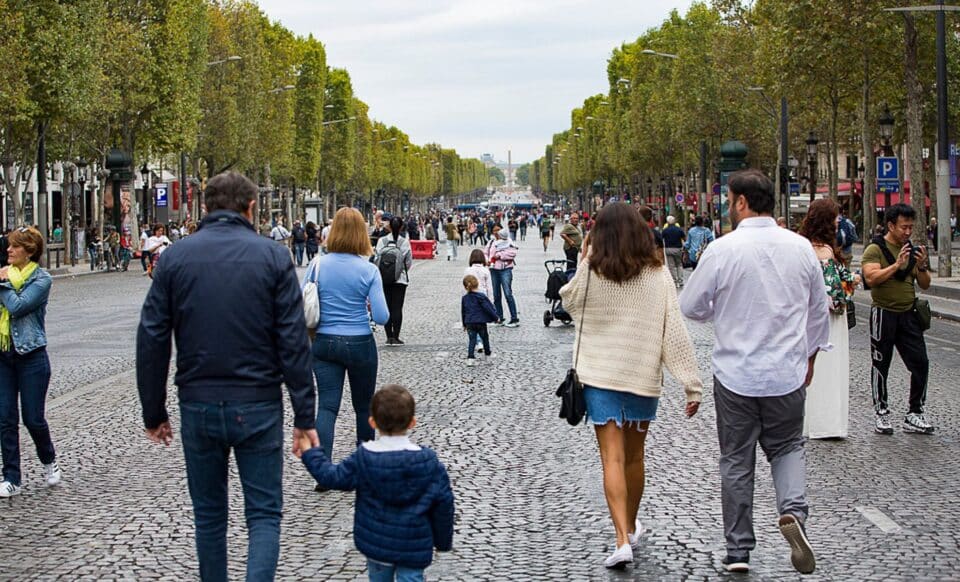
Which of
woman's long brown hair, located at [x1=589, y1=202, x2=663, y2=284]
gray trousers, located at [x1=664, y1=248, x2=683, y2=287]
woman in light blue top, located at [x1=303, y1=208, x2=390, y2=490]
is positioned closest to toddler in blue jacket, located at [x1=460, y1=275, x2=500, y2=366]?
woman in light blue top, located at [x1=303, y1=208, x2=390, y2=490]

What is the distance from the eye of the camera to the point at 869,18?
39.0 meters

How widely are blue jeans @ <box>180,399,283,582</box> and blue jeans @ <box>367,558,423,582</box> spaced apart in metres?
0.41

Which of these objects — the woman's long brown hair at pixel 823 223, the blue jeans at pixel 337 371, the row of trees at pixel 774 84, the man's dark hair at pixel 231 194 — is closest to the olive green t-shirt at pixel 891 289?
the woman's long brown hair at pixel 823 223

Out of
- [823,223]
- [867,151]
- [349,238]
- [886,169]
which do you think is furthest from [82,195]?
[349,238]

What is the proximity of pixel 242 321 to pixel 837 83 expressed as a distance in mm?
40690

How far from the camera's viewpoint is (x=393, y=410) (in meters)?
5.38

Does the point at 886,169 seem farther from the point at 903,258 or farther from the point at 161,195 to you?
the point at 161,195

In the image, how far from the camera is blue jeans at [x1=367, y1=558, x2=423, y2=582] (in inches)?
211

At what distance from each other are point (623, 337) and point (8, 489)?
4.04 m

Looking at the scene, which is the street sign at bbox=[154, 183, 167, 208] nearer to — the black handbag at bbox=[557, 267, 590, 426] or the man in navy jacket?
the black handbag at bbox=[557, 267, 590, 426]

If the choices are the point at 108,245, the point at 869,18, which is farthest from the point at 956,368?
the point at 108,245

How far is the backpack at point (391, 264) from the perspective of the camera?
1820cm

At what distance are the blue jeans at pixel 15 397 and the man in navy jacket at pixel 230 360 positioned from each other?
3.58m

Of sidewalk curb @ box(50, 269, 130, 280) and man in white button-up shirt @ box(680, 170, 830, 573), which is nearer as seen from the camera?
man in white button-up shirt @ box(680, 170, 830, 573)
